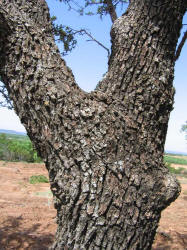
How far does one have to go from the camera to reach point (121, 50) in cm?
147

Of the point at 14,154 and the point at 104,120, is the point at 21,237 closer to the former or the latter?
the point at 104,120

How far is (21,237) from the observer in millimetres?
3447

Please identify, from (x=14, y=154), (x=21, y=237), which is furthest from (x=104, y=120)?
(x=14, y=154)

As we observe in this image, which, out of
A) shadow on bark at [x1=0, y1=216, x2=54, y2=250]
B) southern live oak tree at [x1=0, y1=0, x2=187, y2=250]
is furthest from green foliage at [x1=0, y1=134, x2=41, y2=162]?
southern live oak tree at [x1=0, y1=0, x2=187, y2=250]

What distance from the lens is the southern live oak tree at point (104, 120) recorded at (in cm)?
126

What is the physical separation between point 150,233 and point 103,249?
31 cm

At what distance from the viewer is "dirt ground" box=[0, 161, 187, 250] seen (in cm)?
338

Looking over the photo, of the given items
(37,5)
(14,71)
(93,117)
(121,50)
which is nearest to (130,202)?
(93,117)

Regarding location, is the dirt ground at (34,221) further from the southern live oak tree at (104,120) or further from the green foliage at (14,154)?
the green foliage at (14,154)

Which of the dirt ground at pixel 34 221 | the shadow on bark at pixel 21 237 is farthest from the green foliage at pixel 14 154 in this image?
the shadow on bark at pixel 21 237

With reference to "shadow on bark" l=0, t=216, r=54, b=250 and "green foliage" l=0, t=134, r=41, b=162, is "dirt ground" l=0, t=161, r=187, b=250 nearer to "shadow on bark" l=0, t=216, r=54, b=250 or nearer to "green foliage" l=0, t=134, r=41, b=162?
"shadow on bark" l=0, t=216, r=54, b=250

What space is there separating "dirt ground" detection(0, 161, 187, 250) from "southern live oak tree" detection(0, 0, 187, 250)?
2.36 m

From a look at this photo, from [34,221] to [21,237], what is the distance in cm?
95

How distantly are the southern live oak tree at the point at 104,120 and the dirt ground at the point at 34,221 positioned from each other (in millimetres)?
2363
